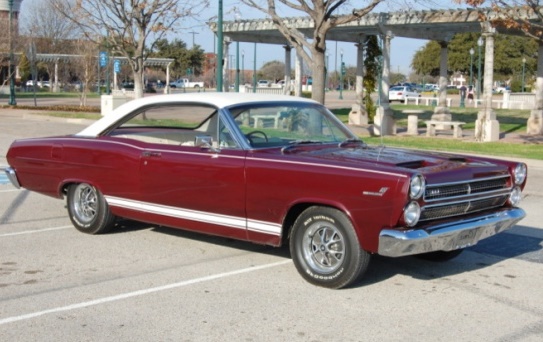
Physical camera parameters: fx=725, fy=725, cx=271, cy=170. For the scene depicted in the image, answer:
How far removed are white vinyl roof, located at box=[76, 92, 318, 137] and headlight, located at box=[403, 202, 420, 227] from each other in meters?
2.21

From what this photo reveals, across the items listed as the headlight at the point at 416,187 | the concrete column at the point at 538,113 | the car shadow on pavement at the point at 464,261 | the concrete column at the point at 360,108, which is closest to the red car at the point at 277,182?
the headlight at the point at 416,187

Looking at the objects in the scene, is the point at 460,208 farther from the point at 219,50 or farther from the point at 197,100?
the point at 219,50

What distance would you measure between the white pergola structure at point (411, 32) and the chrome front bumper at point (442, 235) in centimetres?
1359

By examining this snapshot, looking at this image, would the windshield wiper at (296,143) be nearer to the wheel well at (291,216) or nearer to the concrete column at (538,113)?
the wheel well at (291,216)

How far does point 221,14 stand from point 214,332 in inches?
802

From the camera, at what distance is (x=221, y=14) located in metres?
24.4

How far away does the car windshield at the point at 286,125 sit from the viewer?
6.94 m

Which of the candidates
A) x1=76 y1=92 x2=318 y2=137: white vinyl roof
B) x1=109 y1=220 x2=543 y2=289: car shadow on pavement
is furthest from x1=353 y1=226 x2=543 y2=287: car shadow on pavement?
x1=76 y1=92 x2=318 y2=137: white vinyl roof

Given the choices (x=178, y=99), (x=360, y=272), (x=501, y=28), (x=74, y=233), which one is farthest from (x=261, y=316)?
(x=501, y=28)

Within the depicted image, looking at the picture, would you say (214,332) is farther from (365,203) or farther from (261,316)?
(365,203)

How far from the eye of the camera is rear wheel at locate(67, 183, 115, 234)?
26.0 feet

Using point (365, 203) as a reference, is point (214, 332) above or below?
below

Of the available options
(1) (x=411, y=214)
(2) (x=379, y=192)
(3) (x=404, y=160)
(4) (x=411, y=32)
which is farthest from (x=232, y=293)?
(4) (x=411, y=32)

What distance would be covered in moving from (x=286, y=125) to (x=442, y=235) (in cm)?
205
